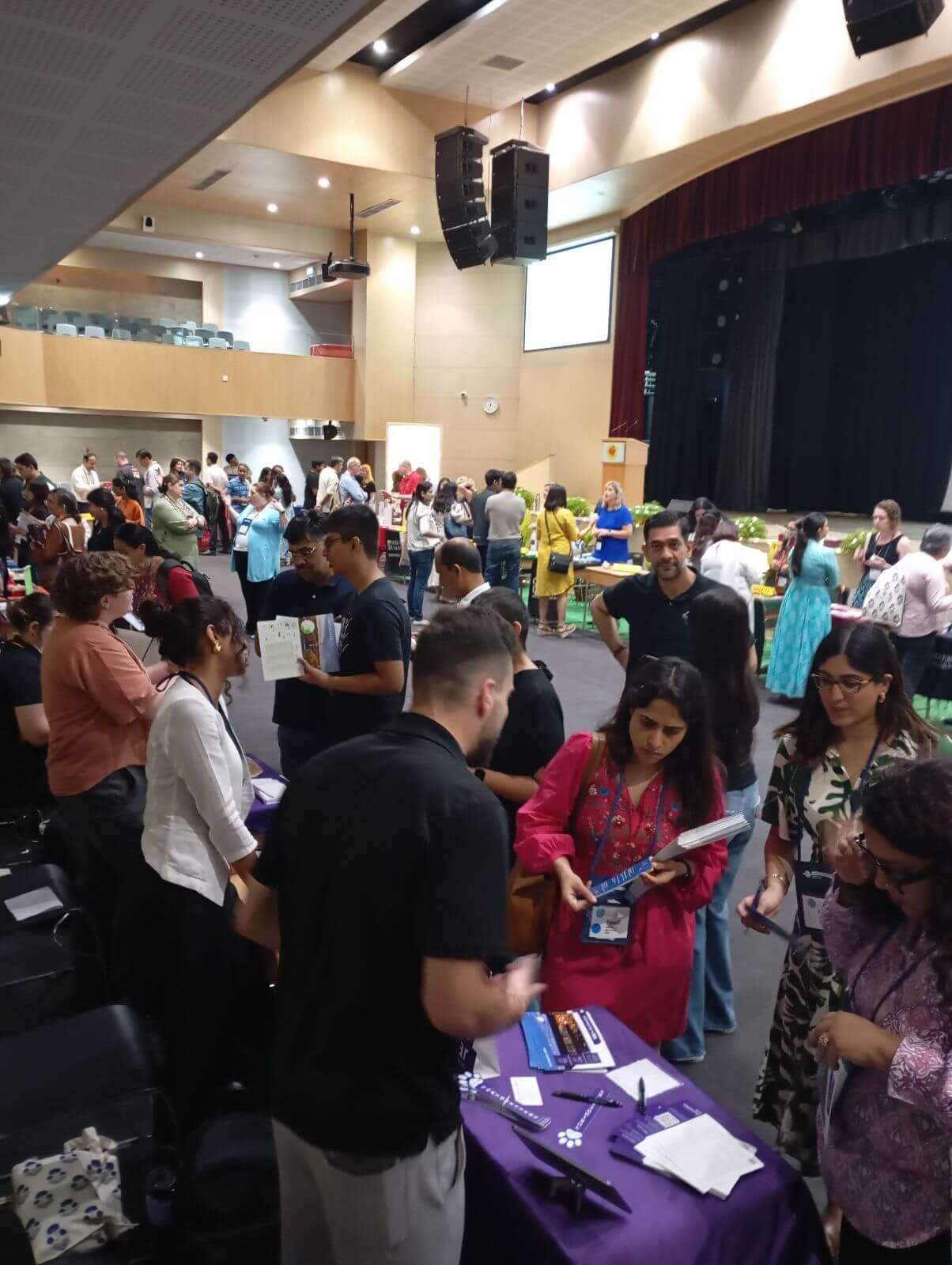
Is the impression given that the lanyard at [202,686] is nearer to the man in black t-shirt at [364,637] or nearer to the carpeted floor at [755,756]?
the man in black t-shirt at [364,637]

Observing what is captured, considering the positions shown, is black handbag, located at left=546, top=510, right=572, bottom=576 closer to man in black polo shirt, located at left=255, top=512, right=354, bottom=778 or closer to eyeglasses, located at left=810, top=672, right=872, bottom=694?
man in black polo shirt, located at left=255, top=512, right=354, bottom=778

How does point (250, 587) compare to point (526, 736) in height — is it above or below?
below

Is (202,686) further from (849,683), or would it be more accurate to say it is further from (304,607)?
(849,683)

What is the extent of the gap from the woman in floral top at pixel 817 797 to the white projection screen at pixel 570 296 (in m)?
12.1

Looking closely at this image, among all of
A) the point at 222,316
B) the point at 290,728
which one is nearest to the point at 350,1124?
the point at 290,728

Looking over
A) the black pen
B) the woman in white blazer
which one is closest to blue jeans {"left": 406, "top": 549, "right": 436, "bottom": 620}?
the woman in white blazer

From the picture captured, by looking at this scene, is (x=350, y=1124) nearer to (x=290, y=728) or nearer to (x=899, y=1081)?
(x=899, y=1081)

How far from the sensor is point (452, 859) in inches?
44.8

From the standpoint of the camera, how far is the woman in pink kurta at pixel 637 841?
2.09m

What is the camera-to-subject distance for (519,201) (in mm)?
9195

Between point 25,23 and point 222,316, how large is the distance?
55.1 feet

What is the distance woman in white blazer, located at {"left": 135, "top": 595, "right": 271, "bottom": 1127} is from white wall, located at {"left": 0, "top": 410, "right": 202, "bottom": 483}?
1678 cm

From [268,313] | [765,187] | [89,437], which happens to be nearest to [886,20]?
[765,187]

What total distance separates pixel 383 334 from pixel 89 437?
633cm
